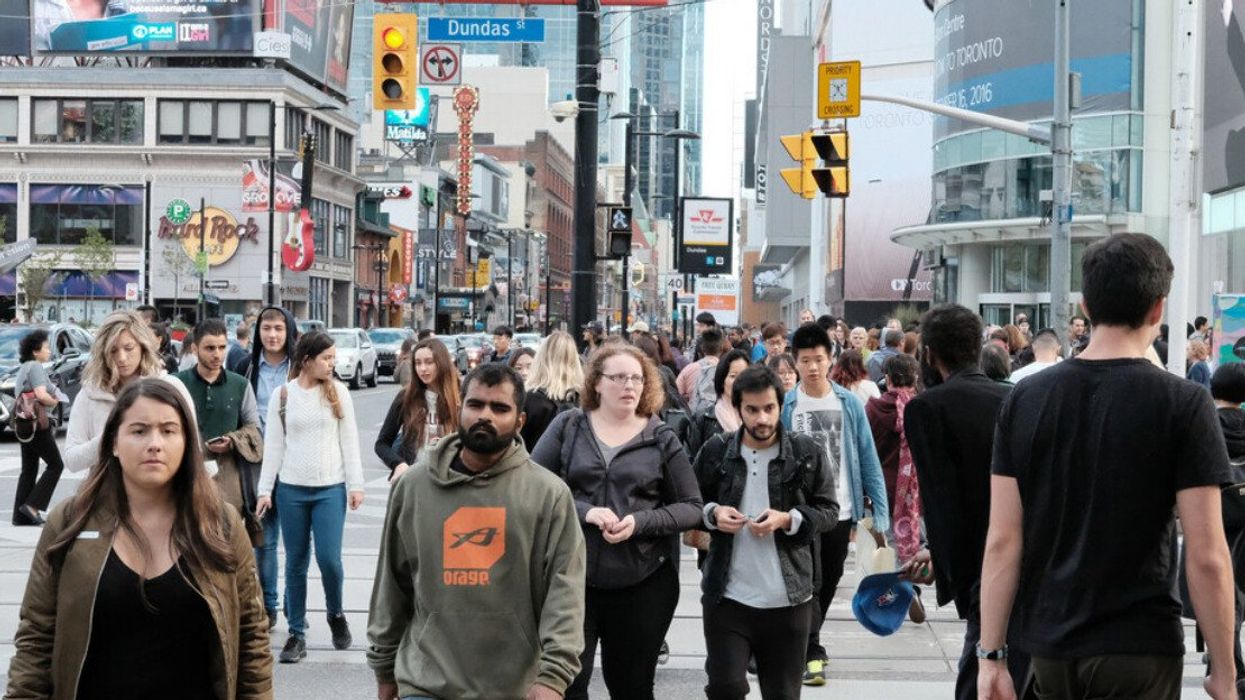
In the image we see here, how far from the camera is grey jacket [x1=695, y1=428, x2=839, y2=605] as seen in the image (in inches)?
249

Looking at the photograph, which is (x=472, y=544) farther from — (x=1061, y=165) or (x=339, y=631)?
(x=1061, y=165)

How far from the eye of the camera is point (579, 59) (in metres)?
16.8

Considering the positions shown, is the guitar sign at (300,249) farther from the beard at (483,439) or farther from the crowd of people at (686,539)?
the beard at (483,439)

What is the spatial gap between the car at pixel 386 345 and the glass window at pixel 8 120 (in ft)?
101

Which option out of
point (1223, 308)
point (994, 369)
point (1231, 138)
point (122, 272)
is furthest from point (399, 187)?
point (994, 369)

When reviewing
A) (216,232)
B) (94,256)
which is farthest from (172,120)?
(94,256)

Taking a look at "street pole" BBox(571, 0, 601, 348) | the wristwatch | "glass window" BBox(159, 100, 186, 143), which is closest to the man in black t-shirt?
the wristwatch

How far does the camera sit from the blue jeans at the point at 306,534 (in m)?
8.80

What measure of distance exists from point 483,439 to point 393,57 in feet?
42.9

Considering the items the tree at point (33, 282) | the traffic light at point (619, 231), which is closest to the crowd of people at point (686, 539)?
the traffic light at point (619, 231)

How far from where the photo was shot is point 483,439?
15.2 ft

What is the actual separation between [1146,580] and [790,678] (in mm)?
2691

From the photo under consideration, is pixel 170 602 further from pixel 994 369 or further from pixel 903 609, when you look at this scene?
pixel 994 369

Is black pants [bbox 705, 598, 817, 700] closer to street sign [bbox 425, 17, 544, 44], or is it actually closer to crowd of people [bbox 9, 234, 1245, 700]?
crowd of people [bbox 9, 234, 1245, 700]
